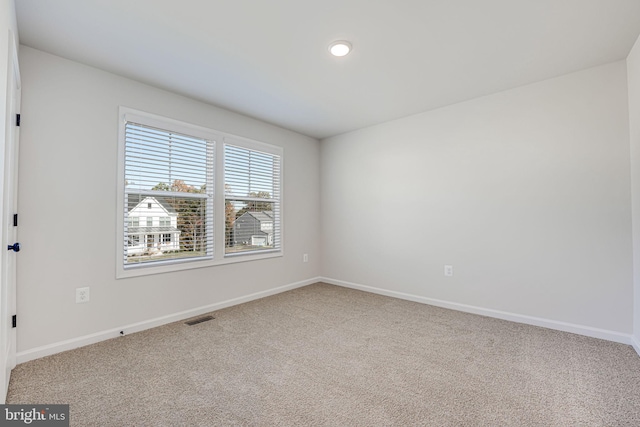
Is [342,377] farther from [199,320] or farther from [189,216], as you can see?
[189,216]

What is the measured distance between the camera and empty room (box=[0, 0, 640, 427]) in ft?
5.86

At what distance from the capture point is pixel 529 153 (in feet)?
9.43

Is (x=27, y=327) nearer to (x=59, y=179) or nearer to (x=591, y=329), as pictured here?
(x=59, y=179)

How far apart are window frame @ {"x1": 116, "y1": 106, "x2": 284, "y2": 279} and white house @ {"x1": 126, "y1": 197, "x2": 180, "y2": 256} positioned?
0.34 feet

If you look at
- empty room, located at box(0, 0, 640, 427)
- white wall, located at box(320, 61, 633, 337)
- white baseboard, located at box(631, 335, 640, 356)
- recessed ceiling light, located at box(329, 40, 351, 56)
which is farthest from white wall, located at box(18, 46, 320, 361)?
white baseboard, located at box(631, 335, 640, 356)

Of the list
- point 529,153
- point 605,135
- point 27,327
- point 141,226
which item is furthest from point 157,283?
point 605,135

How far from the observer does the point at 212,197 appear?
3373mm

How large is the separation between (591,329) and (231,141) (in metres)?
4.12

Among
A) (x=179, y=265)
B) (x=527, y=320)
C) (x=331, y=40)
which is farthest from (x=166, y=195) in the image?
(x=527, y=320)

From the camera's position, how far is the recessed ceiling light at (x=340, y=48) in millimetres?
2207

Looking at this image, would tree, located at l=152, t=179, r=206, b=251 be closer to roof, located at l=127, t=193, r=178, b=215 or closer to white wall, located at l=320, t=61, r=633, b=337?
roof, located at l=127, t=193, r=178, b=215

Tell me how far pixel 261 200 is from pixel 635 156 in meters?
3.74

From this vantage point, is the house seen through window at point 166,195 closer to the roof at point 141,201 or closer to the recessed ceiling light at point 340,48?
the roof at point 141,201

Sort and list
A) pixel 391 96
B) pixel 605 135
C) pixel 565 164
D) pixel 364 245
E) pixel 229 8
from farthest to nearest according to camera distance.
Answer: pixel 364 245 → pixel 391 96 → pixel 565 164 → pixel 605 135 → pixel 229 8
